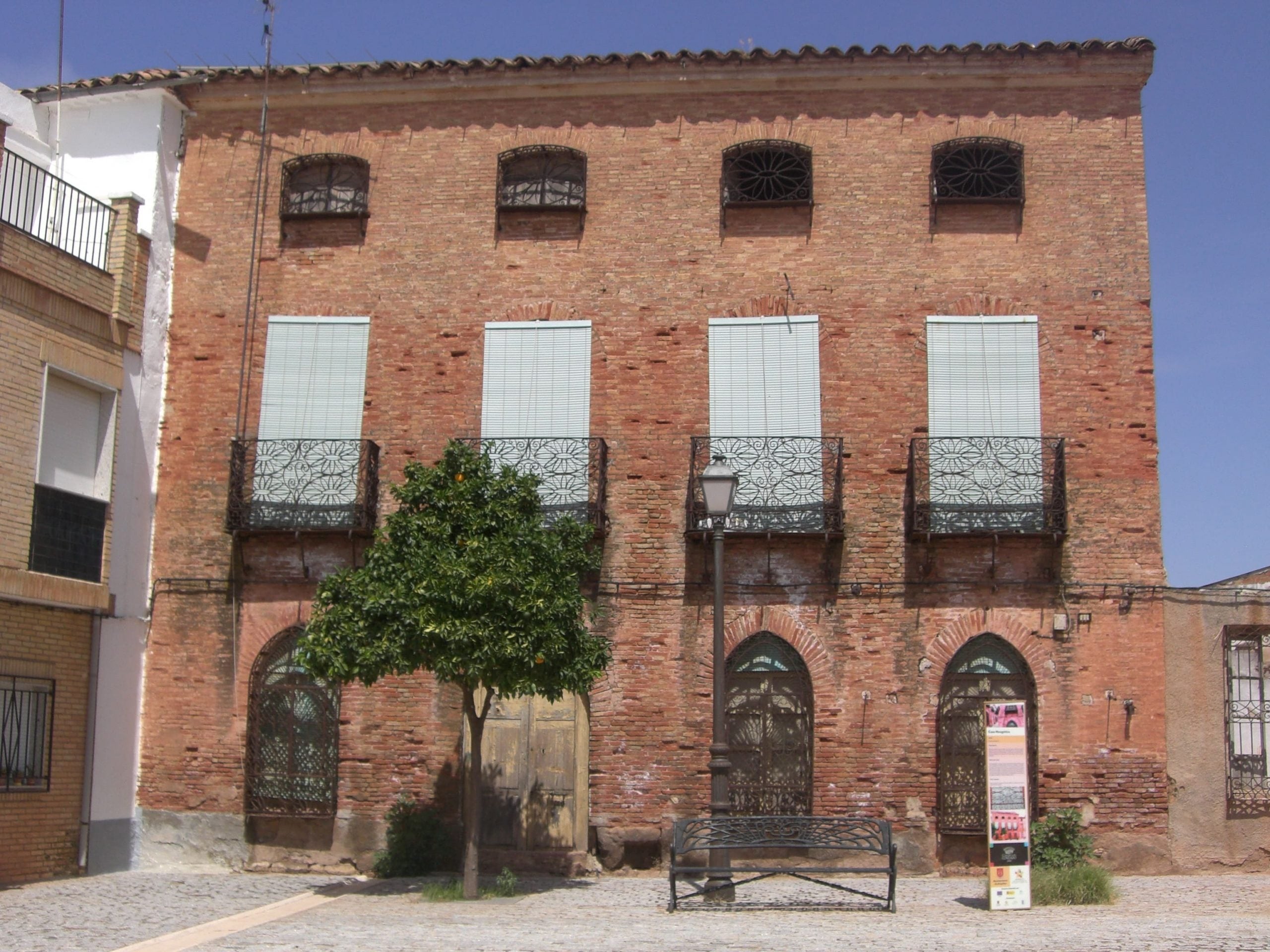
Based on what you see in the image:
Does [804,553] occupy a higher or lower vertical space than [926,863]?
higher

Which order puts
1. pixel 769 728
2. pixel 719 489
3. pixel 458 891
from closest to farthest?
pixel 719 489 → pixel 458 891 → pixel 769 728

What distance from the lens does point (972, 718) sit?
15.9m

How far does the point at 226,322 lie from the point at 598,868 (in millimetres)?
8169

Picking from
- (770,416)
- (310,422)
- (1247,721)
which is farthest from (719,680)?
(1247,721)

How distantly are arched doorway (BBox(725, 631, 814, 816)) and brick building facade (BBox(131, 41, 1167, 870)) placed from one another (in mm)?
46

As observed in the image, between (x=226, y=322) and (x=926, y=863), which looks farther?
(x=226, y=322)

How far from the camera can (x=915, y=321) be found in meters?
16.7

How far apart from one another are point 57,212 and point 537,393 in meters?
6.22

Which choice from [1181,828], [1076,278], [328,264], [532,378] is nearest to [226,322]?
[328,264]

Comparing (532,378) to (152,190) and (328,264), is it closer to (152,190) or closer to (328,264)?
(328,264)

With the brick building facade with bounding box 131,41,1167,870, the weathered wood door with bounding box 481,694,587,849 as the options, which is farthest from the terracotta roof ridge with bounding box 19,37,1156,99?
the weathered wood door with bounding box 481,694,587,849

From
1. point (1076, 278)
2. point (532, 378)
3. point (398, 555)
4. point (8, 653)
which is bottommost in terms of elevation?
point (8, 653)

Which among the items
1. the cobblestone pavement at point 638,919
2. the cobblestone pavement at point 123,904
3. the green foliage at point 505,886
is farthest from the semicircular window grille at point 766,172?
the cobblestone pavement at point 123,904

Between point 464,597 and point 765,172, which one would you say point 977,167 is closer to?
point 765,172
